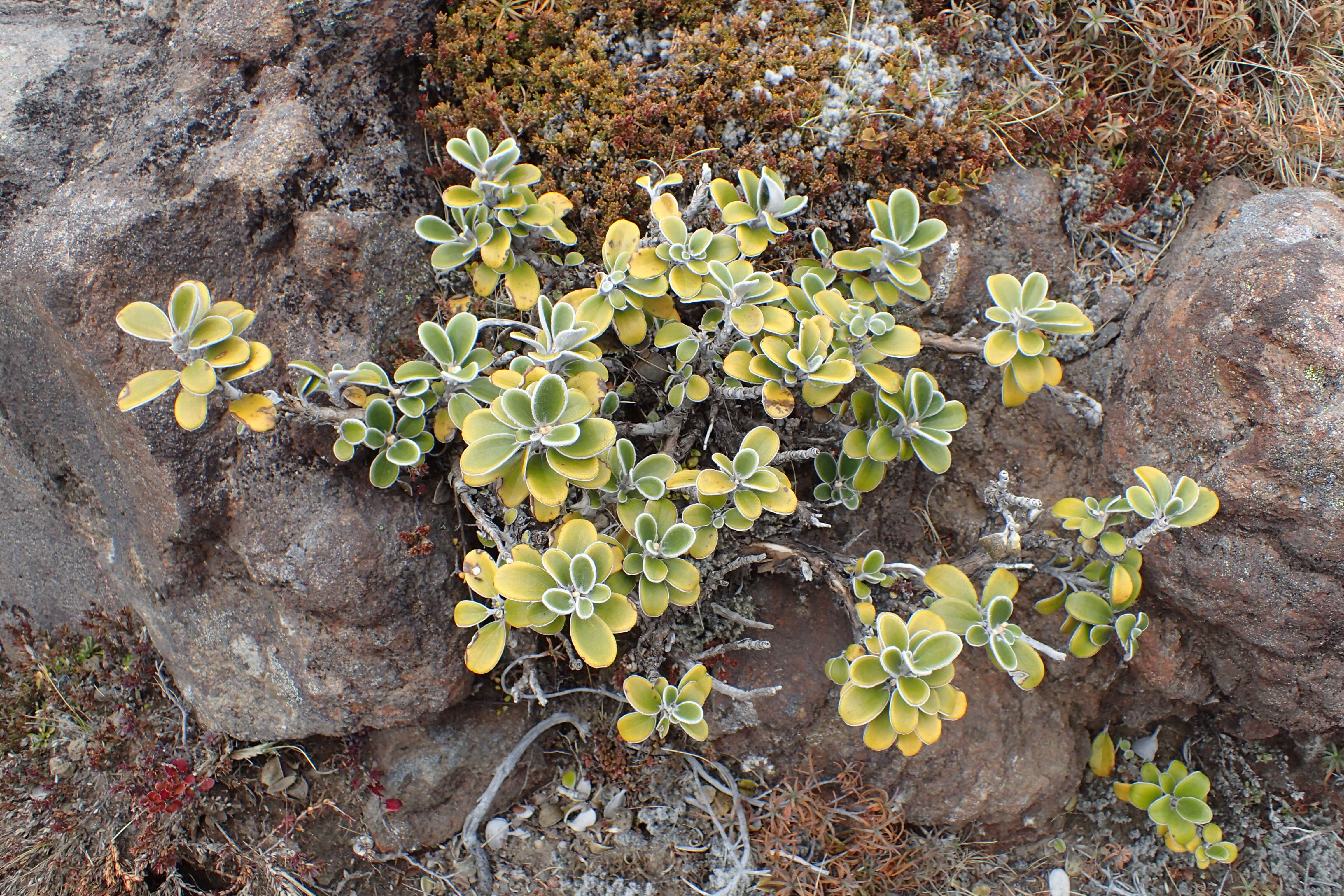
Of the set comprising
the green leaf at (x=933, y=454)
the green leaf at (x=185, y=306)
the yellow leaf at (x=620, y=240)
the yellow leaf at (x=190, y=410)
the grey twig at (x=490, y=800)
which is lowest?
the grey twig at (x=490, y=800)

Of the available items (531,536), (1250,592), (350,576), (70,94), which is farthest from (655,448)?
(70,94)

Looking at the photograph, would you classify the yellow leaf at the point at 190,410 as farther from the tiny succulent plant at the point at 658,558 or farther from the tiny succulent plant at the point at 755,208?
the tiny succulent plant at the point at 755,208

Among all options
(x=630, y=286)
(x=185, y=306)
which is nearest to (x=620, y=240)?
(x=630, y=286)

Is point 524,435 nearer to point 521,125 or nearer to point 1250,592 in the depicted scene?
point 521,125

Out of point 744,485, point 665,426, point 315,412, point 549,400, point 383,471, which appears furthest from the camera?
point 665,426

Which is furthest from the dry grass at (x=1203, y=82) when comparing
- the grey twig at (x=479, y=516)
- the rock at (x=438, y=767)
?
the rock at (x=438, y=767)

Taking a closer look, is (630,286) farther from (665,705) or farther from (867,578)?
(665,705)
